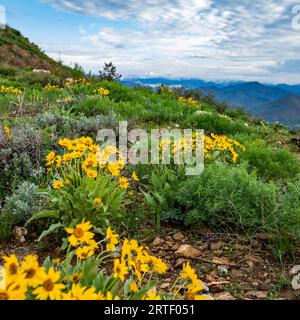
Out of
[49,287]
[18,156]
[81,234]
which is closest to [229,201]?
[81,234]

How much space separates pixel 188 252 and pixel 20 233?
1.50 meters

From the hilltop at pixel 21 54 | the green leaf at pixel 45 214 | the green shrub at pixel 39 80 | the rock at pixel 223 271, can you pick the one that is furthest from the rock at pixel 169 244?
the hilltop at pixel 21 54

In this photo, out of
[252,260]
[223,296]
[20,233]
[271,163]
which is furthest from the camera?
[271,163]

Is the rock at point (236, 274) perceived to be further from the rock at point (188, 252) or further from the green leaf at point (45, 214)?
the green leaf at point (45, 214)

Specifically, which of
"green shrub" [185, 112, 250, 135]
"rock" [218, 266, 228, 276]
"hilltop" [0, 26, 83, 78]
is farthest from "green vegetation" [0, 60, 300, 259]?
"hilltop" [0, 26, 83, 78]

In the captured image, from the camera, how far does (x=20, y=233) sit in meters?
3.67

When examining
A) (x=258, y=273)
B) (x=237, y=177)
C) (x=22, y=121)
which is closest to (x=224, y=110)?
(x=22, y=121)

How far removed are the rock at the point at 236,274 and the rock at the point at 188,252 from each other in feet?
1.14

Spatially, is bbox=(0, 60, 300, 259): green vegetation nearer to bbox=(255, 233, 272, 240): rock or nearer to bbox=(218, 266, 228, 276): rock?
bbox=(255, 233, 272, 240): rock

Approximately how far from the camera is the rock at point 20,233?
11.9ft

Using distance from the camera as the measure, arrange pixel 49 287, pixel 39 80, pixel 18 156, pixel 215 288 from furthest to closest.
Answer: pixel 39 80 → pixel 18 156 → pixel 215 288 → pixel 49 287

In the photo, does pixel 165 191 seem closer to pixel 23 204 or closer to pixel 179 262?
pixel 179 262
